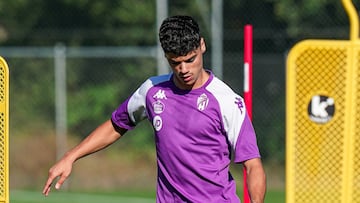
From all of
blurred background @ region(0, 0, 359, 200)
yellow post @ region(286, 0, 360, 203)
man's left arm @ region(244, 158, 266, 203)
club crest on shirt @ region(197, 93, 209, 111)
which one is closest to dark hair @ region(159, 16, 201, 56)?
club crest on shirt @ region(197, 93, 209, 111)

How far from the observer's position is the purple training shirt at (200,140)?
568 cm

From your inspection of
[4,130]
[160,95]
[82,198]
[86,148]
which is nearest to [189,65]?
[160,95]

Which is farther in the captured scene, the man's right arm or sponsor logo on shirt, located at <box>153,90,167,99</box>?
the man's right arm

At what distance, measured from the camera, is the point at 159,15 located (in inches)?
646

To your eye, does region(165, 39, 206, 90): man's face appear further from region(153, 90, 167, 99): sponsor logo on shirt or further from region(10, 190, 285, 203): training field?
region(10, 190, 285, 203): training field

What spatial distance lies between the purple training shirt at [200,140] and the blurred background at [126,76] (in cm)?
929

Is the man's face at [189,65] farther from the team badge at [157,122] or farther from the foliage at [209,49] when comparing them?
the foliage at [209,49]

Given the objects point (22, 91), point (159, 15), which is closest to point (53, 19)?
point (22, 91)

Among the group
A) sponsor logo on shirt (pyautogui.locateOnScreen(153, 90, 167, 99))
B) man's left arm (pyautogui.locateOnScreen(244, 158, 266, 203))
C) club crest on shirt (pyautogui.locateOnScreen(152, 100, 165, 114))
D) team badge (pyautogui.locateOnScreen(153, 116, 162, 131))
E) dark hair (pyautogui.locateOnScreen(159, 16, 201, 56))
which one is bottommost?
man's left arm (pyautogui.locateOnScreen(244, 158, 266, 203))

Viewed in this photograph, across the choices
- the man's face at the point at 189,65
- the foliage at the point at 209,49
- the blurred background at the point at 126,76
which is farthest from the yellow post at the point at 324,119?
the foliage at the point at 209,49

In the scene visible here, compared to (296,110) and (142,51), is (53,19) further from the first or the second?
(296,110)

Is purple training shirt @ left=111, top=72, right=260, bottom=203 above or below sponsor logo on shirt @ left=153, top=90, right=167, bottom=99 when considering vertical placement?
below

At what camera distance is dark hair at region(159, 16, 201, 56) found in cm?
553

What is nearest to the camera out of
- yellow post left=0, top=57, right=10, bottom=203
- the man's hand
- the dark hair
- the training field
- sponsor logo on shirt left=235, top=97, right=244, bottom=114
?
the dark hair
